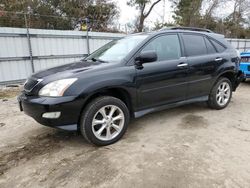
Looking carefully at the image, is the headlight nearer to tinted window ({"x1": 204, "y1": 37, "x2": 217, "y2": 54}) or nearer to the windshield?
the windshield

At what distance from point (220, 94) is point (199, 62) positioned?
3.35 ft

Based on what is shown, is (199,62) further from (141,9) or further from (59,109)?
(141,9)

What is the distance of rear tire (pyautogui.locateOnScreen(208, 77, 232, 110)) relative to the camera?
4.36 m

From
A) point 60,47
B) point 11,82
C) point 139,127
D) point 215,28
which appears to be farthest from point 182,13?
point 139,127

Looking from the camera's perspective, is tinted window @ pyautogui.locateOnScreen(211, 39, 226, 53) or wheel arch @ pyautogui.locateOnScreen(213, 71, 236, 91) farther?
wheel arch @ pyautogui.locateOnScreen(213, 71, 236, 91)

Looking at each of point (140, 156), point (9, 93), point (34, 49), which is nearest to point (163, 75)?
point (140, 156)

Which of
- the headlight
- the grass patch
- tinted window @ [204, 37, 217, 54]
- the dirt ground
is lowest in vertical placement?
the dirt ground

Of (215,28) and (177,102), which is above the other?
(215,28)

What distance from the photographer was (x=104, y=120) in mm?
2961

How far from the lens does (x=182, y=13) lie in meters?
17.9

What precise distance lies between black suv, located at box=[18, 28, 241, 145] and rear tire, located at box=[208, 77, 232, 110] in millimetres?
20

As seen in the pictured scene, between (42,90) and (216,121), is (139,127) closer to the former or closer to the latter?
(216,121)

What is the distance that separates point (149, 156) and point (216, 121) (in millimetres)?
1820

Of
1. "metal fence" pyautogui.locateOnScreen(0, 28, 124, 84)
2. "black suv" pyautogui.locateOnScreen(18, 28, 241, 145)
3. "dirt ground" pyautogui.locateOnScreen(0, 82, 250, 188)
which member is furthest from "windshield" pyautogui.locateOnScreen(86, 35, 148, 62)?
"metal fence" pyautogui.locateOnScreen(0, 28, 124, 84)
